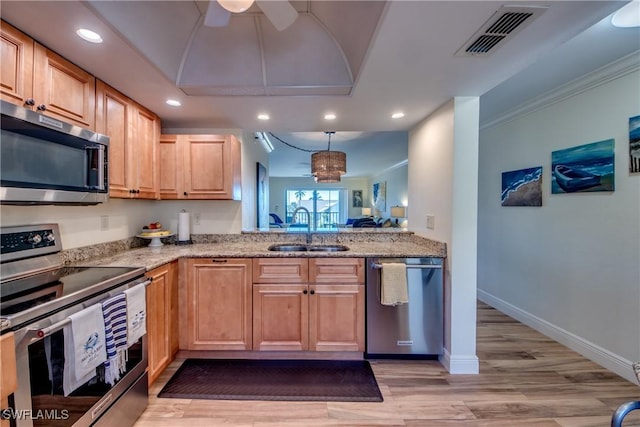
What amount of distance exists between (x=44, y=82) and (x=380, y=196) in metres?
9.45

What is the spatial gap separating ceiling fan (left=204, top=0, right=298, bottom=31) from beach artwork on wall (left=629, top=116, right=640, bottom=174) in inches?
103

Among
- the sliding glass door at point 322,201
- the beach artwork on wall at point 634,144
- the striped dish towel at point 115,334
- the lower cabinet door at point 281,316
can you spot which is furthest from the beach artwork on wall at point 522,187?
the sliding glass door at point 322,201

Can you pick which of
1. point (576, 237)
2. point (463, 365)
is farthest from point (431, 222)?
point (576, 237)

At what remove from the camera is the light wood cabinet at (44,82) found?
4.42ft

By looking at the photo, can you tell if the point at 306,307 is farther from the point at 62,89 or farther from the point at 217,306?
the point at 62,89

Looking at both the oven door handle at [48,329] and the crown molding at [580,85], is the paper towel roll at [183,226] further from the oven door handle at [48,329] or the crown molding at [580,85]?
the crown molding at [580,85]


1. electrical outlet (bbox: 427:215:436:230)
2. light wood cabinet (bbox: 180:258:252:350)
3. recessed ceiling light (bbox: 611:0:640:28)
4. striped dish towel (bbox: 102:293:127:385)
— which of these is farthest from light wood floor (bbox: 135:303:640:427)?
recessed ceiling light (bbox: 611:0:640:28)

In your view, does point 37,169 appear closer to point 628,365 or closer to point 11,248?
point 11,248

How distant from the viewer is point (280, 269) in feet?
7.68

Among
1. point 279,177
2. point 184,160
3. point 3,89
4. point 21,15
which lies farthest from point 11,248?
point 279,177

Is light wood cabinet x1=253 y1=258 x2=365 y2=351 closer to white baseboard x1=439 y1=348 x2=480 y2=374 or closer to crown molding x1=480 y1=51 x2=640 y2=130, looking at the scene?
white baseboard x1=439 y1=348 x2=480 y2=374

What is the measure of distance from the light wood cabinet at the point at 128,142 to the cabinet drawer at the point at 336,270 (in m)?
1.57

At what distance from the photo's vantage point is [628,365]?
2092mm

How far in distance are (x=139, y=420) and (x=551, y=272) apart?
3679 mm
